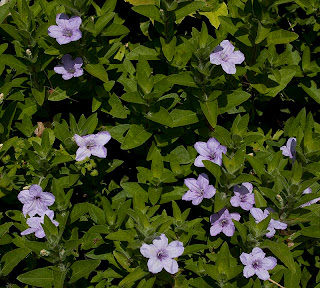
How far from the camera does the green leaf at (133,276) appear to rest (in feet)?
9.52

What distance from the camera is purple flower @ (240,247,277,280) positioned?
2.92m

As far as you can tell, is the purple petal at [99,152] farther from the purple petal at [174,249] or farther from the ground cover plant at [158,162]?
the purple petal at [174,249]

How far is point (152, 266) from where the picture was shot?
2803 millimetres

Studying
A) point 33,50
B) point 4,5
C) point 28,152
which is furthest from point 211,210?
point 4,5

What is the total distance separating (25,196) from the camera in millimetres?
3125

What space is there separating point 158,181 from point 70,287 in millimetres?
1017

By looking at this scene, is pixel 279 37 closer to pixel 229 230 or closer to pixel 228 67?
pixel 228 67

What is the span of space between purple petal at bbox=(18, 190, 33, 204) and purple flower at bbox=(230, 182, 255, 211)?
1.46 m

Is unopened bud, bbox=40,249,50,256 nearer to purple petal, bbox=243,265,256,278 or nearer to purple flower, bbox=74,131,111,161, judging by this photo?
purple flower, bbox=74,131,111,161

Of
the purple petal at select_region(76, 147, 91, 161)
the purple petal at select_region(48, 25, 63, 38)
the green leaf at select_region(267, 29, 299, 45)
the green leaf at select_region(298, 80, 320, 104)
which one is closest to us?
the purple petal at select_region(76, 147, 91, 161)

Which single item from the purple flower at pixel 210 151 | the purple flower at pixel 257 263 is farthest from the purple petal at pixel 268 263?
the purple flower at pixel 210 151

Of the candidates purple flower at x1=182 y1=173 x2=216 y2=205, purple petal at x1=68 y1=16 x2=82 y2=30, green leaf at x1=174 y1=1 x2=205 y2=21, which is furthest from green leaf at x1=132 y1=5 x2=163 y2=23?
purple flower at x1=182 y1=173 x2=216 y2=205

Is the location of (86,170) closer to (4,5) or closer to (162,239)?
(162,239)

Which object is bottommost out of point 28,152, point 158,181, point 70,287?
point 70,287
